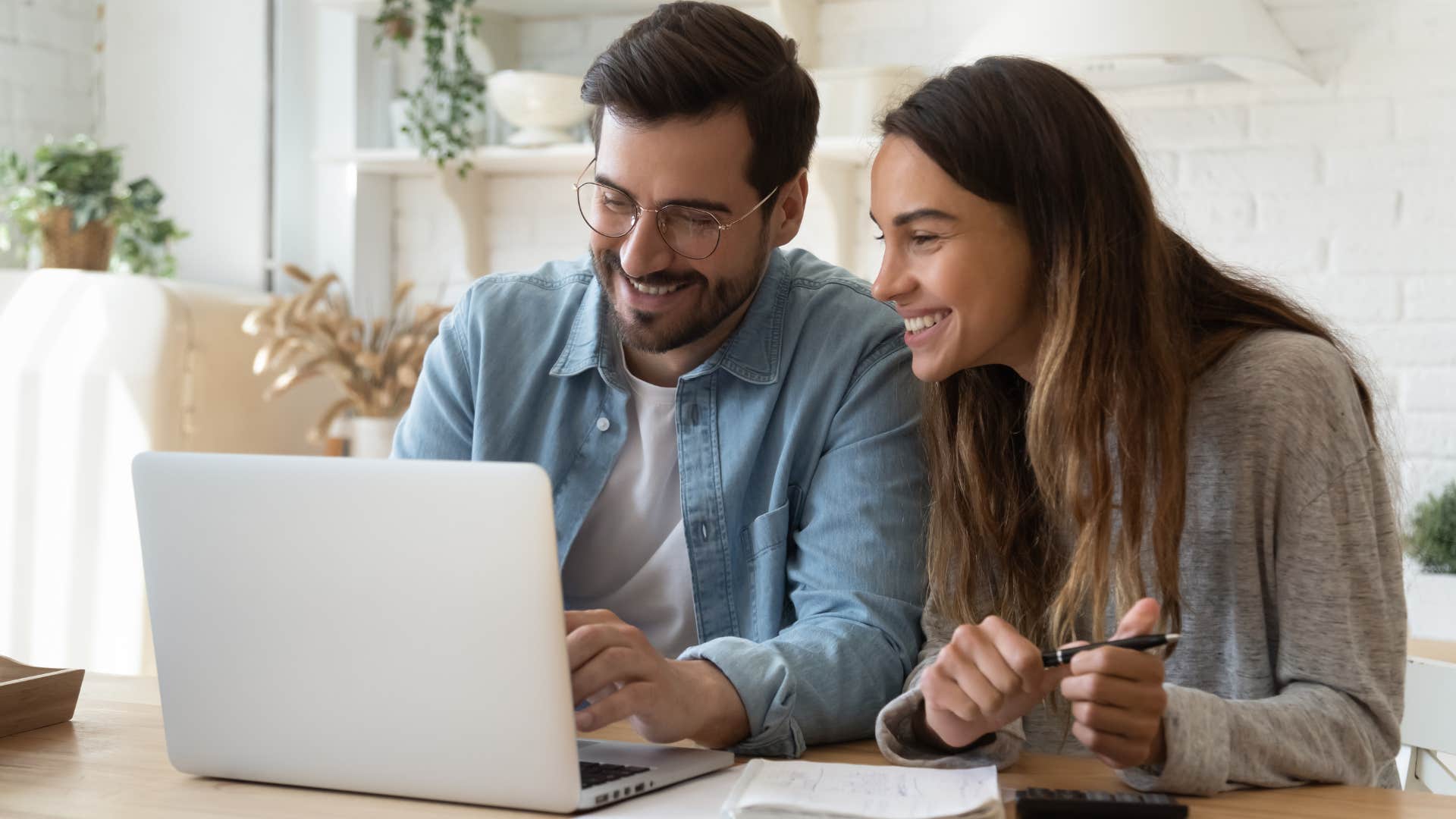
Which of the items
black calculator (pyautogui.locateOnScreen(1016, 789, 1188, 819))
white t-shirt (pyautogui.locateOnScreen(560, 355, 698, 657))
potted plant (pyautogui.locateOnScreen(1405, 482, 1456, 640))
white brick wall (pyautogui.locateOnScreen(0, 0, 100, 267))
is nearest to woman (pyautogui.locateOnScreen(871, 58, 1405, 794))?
black calculator (pyautogui.locateOnScreen(1016, 789, 1188, 819))

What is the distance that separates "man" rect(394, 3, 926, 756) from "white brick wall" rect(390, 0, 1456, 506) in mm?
1192

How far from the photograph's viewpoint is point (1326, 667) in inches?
42.5

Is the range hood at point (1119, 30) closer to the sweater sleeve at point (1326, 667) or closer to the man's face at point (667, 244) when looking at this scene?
the man's face at point (667, 244)

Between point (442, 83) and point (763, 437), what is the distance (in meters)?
1.63

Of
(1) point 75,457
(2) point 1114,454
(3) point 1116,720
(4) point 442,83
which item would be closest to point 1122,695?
(3) point 1116,720

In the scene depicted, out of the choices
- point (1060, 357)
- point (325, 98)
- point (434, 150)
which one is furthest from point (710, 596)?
point (325, 98)

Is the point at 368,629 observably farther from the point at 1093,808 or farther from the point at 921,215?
the point at 921,215

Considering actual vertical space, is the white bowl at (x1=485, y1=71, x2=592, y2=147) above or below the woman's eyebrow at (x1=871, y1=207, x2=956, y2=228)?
above

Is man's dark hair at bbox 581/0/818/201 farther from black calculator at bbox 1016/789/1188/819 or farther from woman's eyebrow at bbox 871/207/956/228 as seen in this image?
black calculator at bbox 1016/789/1188/819

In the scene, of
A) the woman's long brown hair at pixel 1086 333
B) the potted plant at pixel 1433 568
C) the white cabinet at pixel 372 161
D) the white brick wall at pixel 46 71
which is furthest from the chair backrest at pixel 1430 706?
the white brick wall at pixel 46 71

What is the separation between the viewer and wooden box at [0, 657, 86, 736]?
1138mm

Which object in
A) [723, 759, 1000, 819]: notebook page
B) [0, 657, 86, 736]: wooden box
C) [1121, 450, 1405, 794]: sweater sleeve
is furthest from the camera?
[0, 657, 86, 736]: wooden box

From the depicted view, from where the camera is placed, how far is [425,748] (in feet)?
3.03

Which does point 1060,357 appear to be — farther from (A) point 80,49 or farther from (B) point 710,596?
(A) point 80,49
